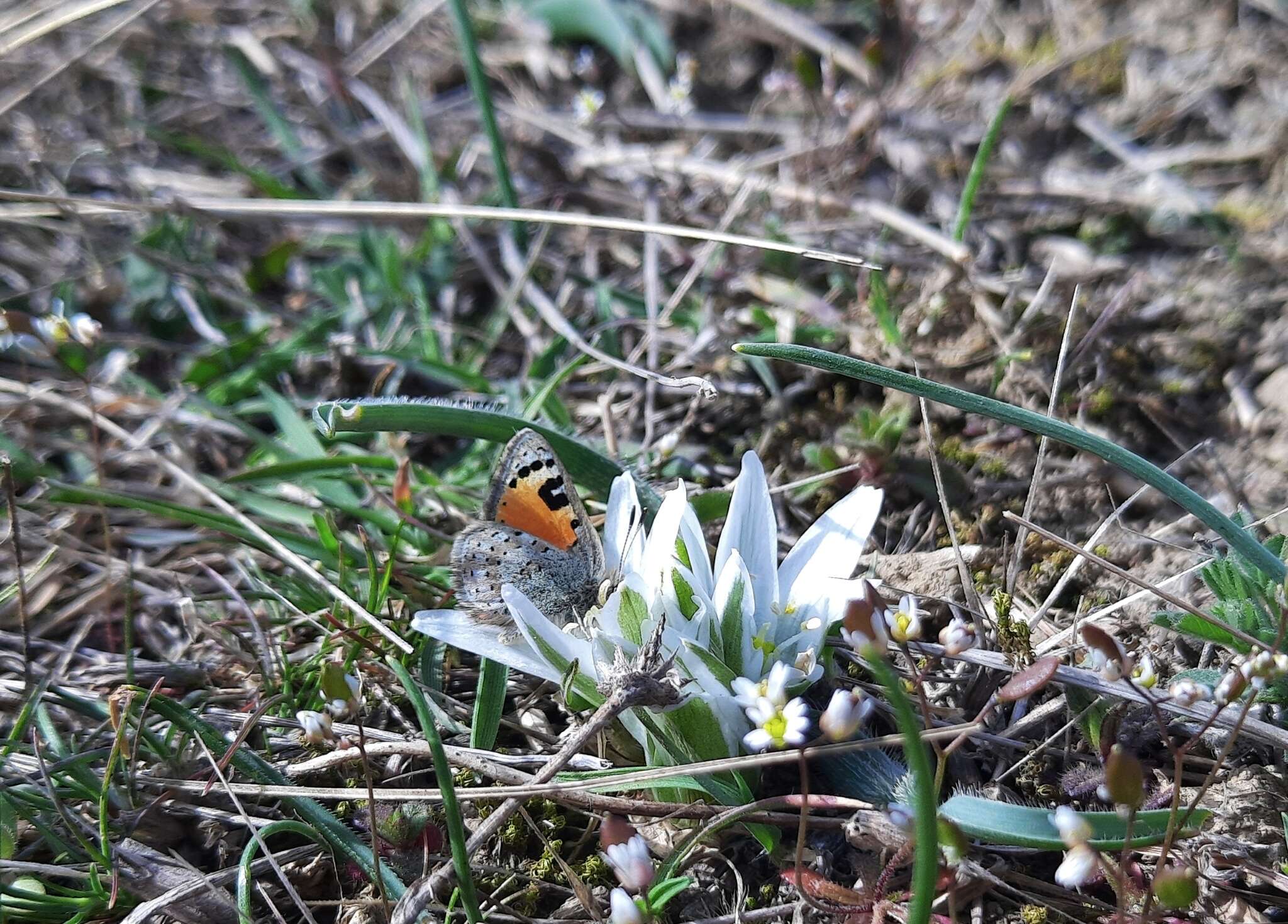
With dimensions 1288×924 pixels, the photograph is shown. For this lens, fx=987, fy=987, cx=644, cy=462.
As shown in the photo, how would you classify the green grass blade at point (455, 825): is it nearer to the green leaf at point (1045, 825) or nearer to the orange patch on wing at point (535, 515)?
the orange patch on wing at point (535, 515)

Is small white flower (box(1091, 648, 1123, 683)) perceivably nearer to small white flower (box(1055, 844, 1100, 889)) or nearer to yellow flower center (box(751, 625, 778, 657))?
small white flower (box(1055, 844, 1100, 889))

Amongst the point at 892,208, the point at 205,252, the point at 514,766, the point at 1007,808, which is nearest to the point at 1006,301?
the point at 892,208

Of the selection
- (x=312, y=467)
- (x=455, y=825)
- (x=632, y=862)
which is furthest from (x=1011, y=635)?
(x=312, y=467)

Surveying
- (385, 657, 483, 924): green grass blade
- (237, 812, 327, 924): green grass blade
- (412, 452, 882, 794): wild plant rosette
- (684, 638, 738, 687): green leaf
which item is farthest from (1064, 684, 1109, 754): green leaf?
(237, 812, 327, 924): green grass blade

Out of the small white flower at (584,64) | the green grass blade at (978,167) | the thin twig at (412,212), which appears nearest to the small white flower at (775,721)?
the thin twig at (412,212)

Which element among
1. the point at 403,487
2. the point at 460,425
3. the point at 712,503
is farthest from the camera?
the point at 403,487

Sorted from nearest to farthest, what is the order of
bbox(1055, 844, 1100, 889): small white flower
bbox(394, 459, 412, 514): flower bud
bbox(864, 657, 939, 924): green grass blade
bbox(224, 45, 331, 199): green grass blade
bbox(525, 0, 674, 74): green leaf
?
bbox(864, 657, 939, 924): green grass blade
bbox(1055, 844, 1100, 889): small white flower
bbox(394, 459, 412, 514): flower bud
bbox(224, 45, 331, 199): green grass blade
bbox(525, 0, 674, 74): green leaf

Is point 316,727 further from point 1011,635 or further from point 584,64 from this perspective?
point 584,64
